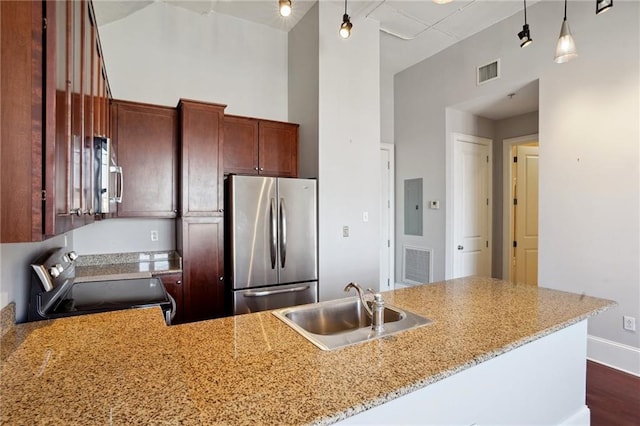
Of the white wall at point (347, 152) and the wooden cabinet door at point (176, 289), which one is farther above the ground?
the white wall at point (347, 152)

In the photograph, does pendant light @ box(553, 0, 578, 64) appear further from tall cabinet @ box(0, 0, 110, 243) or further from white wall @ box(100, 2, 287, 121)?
white wall @ box(100, 2, 287, 121)

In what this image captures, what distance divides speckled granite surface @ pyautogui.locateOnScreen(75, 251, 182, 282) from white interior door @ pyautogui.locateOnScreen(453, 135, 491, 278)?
350 centimetres

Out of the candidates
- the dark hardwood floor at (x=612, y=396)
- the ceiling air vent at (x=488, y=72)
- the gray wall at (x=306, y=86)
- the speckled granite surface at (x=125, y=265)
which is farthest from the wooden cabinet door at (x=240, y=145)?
the dark hardwood floor at (x=612, y=396)

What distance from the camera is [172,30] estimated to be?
348 cm

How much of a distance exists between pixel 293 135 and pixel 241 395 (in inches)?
125

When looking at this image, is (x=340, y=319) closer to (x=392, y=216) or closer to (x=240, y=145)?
(x=240, y=145)

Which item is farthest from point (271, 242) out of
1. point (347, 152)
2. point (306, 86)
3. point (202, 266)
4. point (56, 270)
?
point (306, 86)

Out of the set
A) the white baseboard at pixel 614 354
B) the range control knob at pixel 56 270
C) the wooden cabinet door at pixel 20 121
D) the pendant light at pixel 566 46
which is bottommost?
the white baseboard at pixel 614 354

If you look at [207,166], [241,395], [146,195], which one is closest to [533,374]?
[241,395]

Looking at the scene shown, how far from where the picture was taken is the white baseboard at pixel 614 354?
2809 millimetres

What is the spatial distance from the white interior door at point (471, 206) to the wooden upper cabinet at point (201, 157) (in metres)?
3.08

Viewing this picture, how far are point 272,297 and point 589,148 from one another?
3.21 m

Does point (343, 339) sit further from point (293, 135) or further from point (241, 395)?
point (293, 135)

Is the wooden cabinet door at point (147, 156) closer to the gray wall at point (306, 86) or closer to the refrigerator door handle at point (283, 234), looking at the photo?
the refrigerator door handle at point (283, 234)
